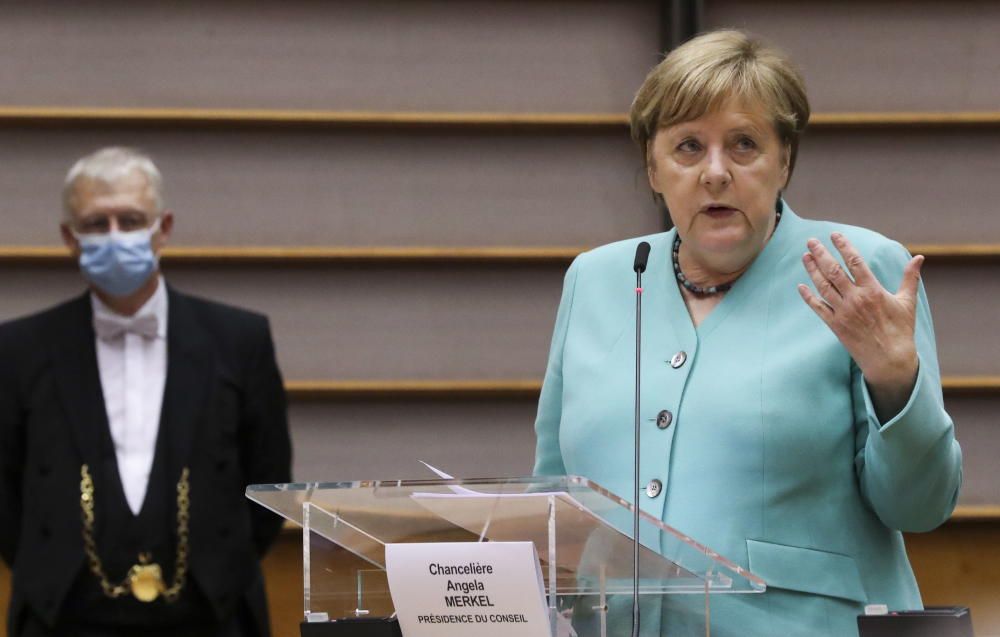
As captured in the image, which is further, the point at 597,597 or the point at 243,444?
the point at 243,444

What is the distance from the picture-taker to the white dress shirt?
322cm

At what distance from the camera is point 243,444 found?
11.1 ft

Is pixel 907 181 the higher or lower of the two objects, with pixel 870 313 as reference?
higher

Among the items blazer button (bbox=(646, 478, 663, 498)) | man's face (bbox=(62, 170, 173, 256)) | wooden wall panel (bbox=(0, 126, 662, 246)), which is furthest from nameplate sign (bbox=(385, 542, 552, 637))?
wooden wall panel (bbox=(0, 126, 662, 246))

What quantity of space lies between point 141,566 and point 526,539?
1.58m

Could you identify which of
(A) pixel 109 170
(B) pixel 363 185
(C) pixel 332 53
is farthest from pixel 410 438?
(A) pixel 109 170

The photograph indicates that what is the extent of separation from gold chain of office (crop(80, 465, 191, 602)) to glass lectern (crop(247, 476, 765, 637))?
1.36 meters

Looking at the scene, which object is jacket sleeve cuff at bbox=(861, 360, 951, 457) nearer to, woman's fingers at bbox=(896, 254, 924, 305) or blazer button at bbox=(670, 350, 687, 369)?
woman's fingers at bbox=(896, 254, 924, 305)

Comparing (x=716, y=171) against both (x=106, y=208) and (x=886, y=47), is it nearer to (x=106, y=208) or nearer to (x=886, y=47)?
(x=106, y=208)

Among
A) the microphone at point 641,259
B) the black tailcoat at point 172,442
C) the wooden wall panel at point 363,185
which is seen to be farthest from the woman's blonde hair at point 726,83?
the wooden wall panel at point 363,185

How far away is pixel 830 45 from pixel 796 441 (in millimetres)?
2631

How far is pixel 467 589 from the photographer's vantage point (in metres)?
1.68

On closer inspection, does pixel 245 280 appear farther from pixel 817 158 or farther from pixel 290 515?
pixel 290 515

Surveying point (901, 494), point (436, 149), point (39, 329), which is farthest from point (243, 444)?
point (901, 494)
